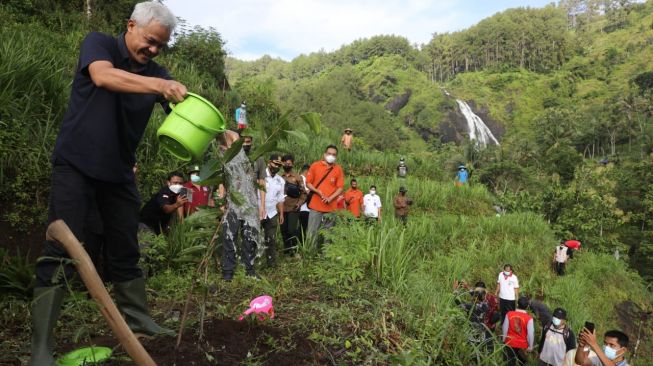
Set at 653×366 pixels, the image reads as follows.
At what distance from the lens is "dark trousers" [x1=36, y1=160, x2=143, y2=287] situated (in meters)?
1.58

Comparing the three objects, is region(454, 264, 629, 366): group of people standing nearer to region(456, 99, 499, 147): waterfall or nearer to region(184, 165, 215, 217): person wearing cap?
region(184, 165, 215, 217): person wearing cap

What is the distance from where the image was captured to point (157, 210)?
4.09 metres

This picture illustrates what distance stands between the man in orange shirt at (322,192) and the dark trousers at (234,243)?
1.08 m

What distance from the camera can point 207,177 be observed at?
1.60 m

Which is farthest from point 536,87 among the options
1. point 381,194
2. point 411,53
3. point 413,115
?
point 381,194

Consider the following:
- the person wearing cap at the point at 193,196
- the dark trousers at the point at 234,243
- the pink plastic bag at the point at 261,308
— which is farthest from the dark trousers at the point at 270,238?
the pink plastic bag at the point at 261,308

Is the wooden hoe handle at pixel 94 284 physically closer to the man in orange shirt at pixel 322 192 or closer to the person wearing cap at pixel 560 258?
the man in orange shirt at pixel 322 192

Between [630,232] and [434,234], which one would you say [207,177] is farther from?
[630,232]

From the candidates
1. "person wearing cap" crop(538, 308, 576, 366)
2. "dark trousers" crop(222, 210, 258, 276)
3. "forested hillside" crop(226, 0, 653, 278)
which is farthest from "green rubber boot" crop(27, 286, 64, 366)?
"forested hillside" crop(226, 0, 653, 278)

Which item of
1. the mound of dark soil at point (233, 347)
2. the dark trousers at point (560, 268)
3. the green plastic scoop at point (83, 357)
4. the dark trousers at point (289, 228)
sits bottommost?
the dark trousers at point (560, 268)

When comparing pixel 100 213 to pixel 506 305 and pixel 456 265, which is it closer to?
pixel 456 265

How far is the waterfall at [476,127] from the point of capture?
46.2 m

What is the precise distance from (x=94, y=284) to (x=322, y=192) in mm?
3950

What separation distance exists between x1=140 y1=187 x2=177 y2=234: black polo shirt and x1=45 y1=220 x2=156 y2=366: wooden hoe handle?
114 inches
